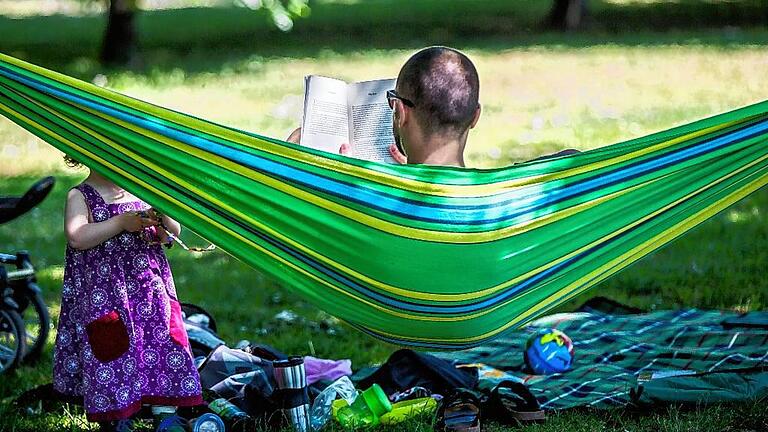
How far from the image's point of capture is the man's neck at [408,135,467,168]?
3273 millimetres

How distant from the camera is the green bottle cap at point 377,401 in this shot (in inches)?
144

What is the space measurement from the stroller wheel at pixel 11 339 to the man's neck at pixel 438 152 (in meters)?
1.82

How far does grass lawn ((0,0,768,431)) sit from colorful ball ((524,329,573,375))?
0.43 meters

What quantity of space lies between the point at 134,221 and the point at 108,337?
0.35 metres

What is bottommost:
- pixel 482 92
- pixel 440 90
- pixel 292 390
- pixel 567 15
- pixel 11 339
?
pixel 11 339

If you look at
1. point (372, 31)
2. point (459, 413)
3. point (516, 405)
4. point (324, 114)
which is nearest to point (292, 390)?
point (459, 413)

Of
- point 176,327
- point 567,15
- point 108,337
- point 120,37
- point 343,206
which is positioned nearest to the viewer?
point 343,206

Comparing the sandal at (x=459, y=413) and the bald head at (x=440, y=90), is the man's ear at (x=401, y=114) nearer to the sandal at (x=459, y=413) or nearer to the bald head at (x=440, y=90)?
the bald head at (x=440, y=90)

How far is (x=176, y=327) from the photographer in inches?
137

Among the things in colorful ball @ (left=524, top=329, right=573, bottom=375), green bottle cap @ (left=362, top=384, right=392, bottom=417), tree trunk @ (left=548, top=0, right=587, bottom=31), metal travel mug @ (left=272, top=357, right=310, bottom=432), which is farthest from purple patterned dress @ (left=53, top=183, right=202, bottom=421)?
tree trunk @ (left=548, top=0, right=587, bottom=31)

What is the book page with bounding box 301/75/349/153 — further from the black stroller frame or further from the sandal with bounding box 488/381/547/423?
the black stroller frame

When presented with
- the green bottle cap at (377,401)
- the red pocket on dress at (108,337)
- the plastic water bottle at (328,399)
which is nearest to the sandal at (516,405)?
the green bottle cap at (377,401)

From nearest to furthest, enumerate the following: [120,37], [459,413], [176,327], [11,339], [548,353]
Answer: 1. [176,327]
2. [459,413]
3. [548,353]
4. [11,339]
5. [120,37]

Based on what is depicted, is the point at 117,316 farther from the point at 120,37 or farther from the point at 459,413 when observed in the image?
the point at 120,37
